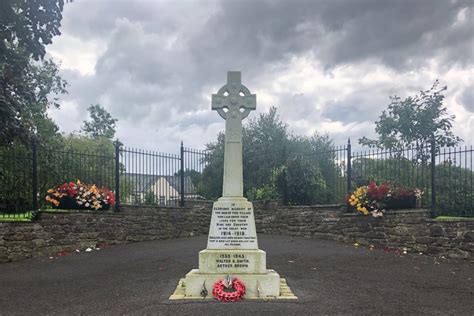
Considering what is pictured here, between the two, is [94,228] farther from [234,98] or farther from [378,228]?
[378,228]

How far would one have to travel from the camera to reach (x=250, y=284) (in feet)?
18.1

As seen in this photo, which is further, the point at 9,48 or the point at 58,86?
the point at 58,86

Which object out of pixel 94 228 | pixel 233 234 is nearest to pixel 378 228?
pixel 233 234

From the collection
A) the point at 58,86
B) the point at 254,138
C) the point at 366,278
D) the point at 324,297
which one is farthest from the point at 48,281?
the point at 58,86

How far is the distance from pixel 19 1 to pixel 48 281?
19.0 feet

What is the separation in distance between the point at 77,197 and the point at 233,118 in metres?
5.77

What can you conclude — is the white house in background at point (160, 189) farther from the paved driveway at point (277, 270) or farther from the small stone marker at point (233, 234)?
the small stone marker at point (233, 234)

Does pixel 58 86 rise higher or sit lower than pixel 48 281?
higher

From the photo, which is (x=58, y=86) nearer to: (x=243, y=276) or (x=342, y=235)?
(x=342, y=235)

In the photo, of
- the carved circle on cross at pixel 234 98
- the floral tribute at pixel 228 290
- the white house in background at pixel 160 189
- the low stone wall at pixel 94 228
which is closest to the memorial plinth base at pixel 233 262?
the floral tribute at pixel 228 290

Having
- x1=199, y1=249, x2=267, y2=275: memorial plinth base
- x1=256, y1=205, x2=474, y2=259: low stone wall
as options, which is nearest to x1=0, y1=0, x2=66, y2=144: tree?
x1=199, y1=249, x2=267, y2=275: memorial plinth base

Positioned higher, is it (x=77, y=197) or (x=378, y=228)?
(x=77, y=197)

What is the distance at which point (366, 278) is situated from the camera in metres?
6.67

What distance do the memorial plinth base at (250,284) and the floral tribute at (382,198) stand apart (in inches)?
203
